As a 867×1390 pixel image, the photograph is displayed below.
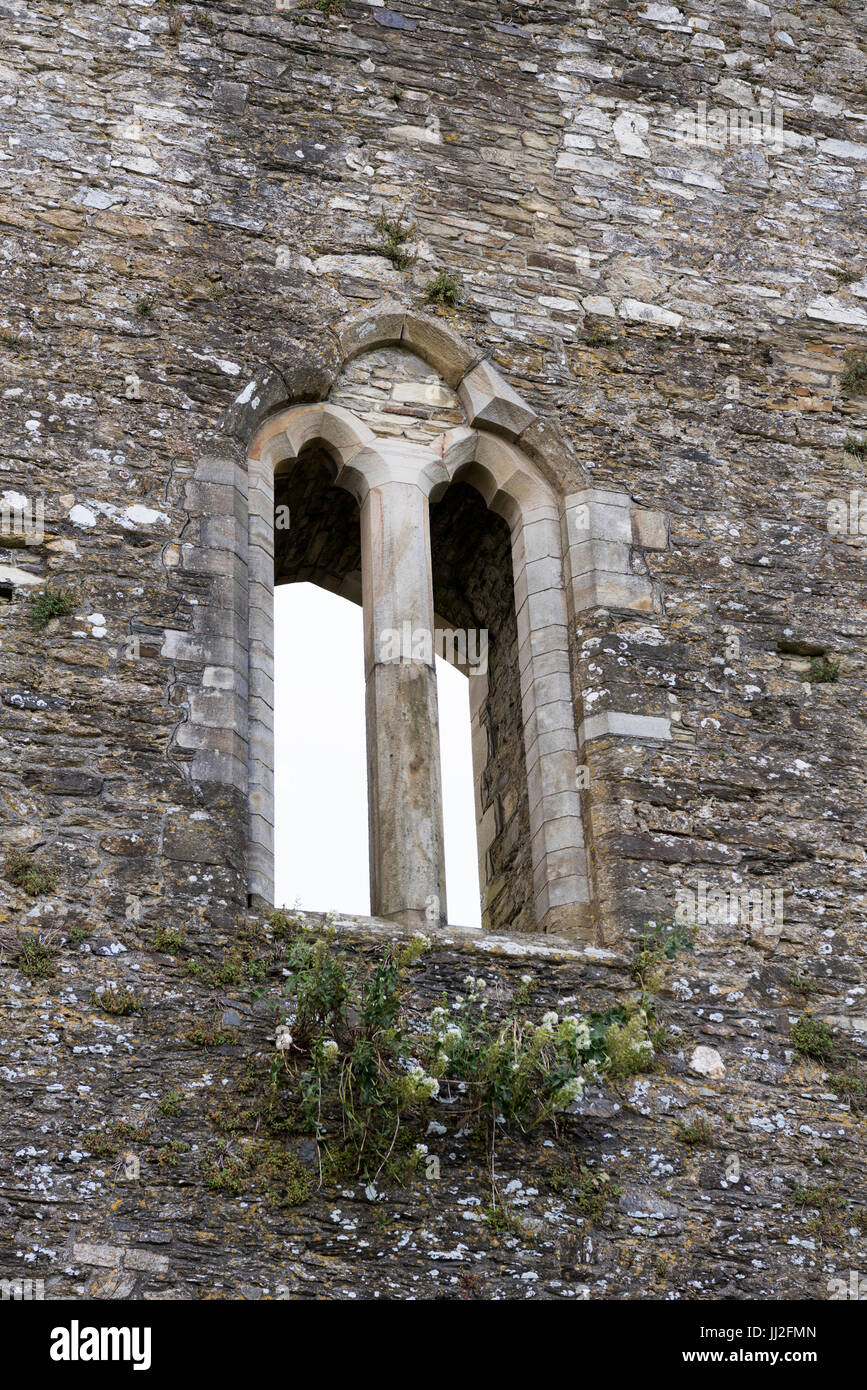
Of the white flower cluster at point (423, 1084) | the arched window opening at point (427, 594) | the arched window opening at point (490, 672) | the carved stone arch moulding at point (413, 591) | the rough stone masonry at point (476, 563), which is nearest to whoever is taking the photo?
the white flower cluster at point (423, 1084)

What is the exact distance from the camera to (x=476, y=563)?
28.8 feet

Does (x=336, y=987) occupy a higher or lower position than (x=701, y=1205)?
higher

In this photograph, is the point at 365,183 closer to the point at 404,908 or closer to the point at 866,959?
the point at 404,908

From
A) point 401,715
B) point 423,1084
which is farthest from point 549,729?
point 423,1084

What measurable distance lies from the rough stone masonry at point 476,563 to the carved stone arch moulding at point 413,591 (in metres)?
0.02

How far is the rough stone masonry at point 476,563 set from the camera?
20.3 feet

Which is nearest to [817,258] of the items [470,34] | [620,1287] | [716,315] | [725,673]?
[716,315]

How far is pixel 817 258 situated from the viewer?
912cm

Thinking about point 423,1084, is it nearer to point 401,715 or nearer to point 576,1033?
point 576,1033

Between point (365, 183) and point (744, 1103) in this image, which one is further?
point (365, 183)

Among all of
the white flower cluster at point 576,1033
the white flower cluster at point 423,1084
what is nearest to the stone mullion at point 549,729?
the white flower cluster at point 576,1033

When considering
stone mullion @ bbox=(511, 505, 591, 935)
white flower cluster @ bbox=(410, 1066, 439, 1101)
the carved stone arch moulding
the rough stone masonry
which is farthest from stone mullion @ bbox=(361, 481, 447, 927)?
white flower cluster @ bbox=(410, 1066, 439, 1101)

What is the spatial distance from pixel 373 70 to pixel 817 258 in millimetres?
2277

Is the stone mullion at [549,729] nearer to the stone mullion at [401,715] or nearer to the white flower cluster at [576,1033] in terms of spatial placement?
the stone mullion at [401,715]
